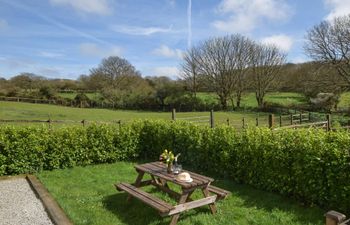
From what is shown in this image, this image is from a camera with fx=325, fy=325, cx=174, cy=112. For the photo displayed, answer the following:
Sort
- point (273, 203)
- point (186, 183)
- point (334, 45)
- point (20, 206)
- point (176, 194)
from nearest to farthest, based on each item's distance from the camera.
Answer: point (186, 183)
point (273, 203)
point (176, 194)
point (20, 206)
point (334, 45)

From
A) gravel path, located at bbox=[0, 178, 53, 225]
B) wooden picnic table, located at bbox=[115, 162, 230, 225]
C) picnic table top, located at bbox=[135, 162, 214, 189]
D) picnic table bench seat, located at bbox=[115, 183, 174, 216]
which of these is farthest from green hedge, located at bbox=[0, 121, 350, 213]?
picnic table bench seat, located at bbox=[115, 183, 174, 216]

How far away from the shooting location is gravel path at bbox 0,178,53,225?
6.01 m

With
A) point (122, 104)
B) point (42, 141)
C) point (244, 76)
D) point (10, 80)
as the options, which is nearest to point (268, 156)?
point (42, 141)

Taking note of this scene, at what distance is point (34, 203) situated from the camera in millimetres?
6969

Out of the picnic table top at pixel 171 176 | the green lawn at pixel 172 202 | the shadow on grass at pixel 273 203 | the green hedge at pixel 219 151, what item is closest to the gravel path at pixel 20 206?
the green lawn at pixel 172 202

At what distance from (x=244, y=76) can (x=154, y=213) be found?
126 ft

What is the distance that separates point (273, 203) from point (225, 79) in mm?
37295

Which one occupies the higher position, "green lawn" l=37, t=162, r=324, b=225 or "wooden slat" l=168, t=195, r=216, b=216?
"wooden slat" l=168, t=195, r=216, b=216

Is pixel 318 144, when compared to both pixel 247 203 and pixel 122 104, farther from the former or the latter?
pixel 122 104

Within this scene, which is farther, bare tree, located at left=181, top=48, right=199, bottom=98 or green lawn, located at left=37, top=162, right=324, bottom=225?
bare tree, located at left=181, top=48, right=199, bottom=98

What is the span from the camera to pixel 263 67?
42.3 meters

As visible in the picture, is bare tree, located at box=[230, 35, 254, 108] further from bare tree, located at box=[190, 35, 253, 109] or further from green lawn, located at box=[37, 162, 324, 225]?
green lawn, located at box=[37, 162, 324, 225]

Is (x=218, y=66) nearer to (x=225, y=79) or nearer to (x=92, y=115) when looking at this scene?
(x=225, y=79)

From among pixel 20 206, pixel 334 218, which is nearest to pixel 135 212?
Answer: pixel 20 206
